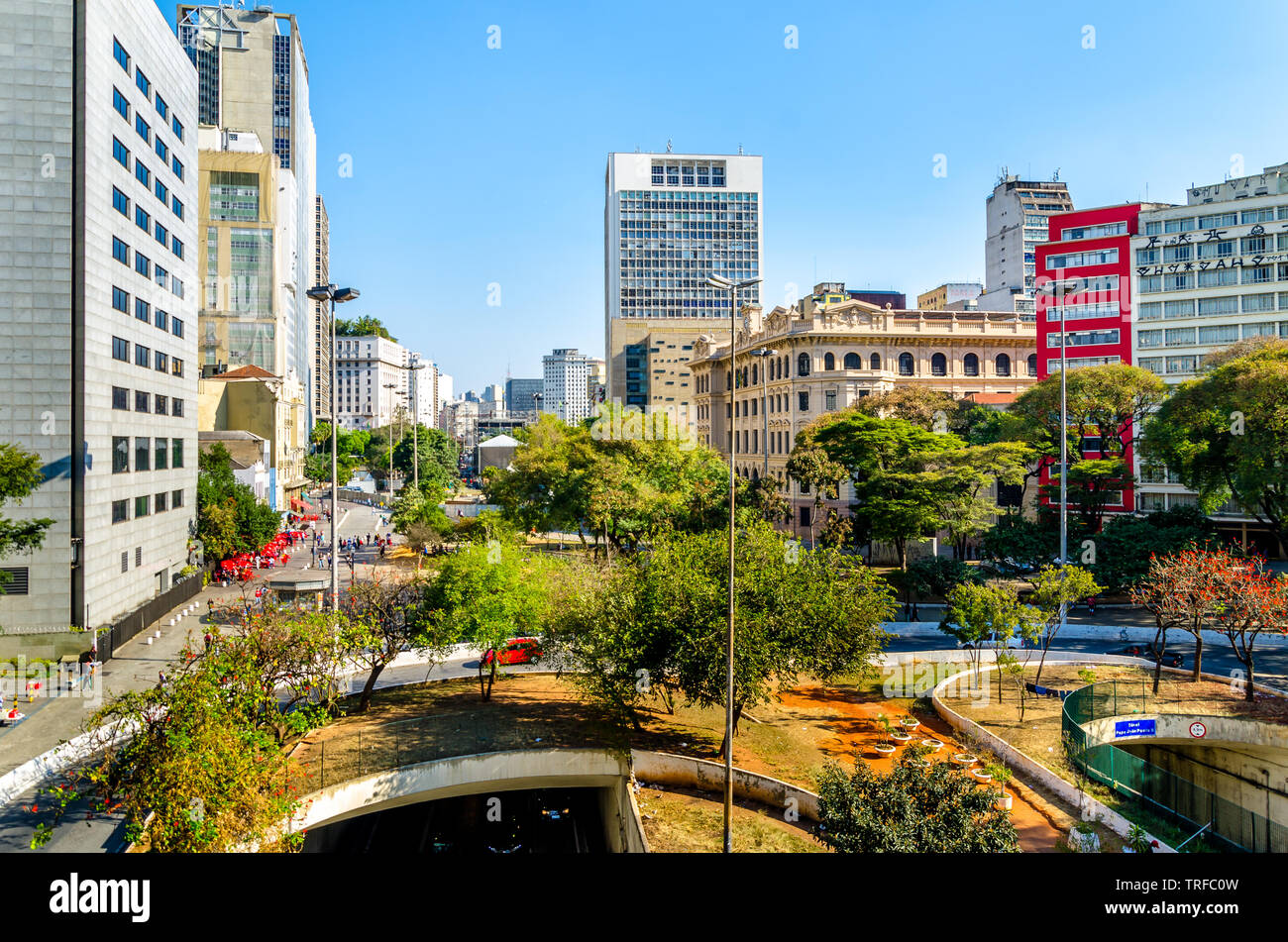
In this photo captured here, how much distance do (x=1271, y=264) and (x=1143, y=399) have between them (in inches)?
747

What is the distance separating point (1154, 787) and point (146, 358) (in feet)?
127

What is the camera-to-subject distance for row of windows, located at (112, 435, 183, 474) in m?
32.5

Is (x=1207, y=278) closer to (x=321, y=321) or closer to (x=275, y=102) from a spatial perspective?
(x=275, y=102)

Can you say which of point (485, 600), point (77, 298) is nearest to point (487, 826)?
point (485, 600)

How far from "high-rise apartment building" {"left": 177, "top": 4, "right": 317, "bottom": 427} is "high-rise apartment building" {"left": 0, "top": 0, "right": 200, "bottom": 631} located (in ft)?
166

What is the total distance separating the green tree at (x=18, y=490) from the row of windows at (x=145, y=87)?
51.6 ft

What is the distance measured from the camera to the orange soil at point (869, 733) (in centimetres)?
1733

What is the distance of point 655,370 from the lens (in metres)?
130

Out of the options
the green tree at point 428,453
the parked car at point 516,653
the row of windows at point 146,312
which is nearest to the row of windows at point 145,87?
the row of windows at point 146,312

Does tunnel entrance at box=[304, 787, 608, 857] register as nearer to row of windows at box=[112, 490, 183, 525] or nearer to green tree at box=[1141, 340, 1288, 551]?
row of windows at box=[112, 490, 183, 525]

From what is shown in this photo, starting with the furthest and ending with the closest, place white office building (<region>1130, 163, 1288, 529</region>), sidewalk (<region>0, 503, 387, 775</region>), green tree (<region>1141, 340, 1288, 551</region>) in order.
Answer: white office building (<region>1130, 163, 1288, 529</region>), green tree (<region>1141, 340, 1288, 551</region>), sidewalk (<region>0, 503, 387, 775</region>)

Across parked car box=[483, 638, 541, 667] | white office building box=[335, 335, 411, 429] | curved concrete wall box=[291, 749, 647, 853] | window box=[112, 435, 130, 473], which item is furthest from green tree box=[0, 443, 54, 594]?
white office building box=[335, 335, 411, 429]

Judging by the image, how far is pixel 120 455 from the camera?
107 feet
